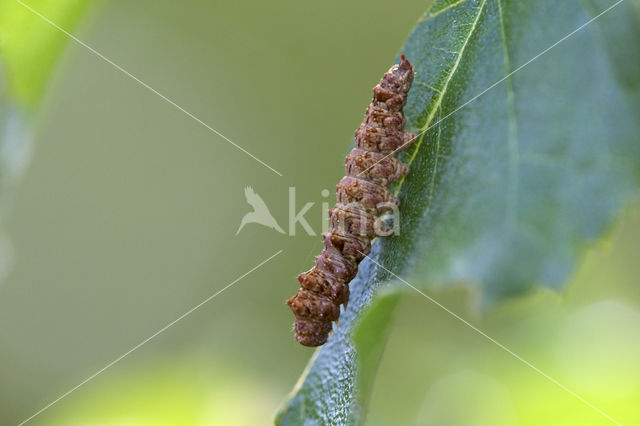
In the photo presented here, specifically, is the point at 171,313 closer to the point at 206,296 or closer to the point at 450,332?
the point at 206,296

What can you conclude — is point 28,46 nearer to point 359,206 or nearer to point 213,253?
point 359,206

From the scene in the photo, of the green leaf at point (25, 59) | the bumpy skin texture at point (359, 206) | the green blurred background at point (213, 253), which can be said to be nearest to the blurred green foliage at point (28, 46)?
the green leaf at point (25, 59)

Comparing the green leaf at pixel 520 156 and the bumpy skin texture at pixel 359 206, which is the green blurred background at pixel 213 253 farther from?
the green leaf at pixel 520 156

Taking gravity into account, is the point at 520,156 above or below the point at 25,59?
above

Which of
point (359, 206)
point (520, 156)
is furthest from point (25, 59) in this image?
point (520, 156)

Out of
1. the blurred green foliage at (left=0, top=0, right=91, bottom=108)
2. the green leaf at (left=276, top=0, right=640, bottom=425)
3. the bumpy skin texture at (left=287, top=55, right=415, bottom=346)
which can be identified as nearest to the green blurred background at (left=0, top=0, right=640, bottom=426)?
the bumpy skin texture at (left=287, top=55, right=415, bottom=346)
